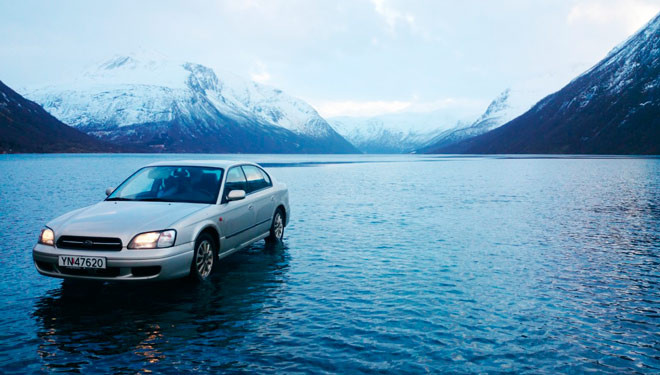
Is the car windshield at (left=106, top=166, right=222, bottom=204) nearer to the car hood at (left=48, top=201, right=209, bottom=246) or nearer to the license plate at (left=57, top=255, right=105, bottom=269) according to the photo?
the car hood at (left=48, top=201, right=209, bottom=246)

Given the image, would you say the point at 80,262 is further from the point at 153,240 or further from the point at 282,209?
the point at 282,209

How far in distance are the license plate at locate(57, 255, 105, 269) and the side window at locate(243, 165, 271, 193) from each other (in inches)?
148

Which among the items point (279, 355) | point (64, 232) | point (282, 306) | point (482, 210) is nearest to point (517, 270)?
point (282, 306)

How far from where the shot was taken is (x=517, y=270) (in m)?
9.30

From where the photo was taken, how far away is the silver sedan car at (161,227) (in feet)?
22.9

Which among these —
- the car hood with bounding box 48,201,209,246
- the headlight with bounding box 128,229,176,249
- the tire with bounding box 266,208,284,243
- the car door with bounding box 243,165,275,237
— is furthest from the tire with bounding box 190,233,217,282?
the tire with bounding box 266,208,284,243

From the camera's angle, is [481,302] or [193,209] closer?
[481,302]

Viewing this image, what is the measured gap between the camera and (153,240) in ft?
23.4

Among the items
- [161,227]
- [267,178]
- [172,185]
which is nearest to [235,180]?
[172,185]

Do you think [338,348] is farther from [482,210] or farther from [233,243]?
[482,210]

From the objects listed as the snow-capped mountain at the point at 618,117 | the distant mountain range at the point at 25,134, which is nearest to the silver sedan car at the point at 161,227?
the snow-capped mountain at the point at 618,117

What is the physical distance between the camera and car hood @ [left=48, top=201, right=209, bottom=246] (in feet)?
23.1

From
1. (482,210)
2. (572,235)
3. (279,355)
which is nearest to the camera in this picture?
(279,355)

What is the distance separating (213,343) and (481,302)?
3.70 m
